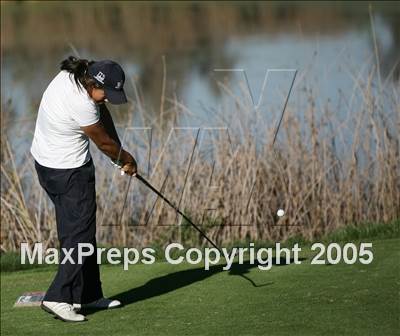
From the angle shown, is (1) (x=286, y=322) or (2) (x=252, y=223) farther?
(2) (x=252, y=223)

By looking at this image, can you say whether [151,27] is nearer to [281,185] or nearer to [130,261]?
[281,185]

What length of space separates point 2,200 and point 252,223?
213cm

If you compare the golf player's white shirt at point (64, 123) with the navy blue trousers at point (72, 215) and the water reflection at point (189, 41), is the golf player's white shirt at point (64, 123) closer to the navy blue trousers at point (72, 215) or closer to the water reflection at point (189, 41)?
the navy blue trousers at point (72, 215)

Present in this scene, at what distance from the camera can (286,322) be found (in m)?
5.63

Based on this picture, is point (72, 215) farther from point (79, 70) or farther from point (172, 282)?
point (172, 282)

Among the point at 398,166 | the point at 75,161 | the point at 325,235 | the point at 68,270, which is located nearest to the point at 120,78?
the point at 75,161

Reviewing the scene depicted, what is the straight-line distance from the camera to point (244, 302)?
20.2 ft

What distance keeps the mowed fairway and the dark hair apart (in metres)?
1.33

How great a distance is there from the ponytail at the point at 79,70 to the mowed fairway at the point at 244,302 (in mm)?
1332

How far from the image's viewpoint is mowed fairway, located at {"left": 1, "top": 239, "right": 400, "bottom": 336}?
221 inches

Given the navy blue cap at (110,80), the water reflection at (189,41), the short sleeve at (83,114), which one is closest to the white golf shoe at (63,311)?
the short sleeve at (83,114)

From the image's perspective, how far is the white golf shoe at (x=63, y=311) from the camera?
613 centimetres

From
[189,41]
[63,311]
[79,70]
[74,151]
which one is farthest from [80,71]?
[189,41]

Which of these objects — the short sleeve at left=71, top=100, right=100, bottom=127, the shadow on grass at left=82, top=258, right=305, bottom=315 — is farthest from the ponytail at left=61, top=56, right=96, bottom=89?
the shadow on grass at left=82, top=258, right=305, bottom=315
